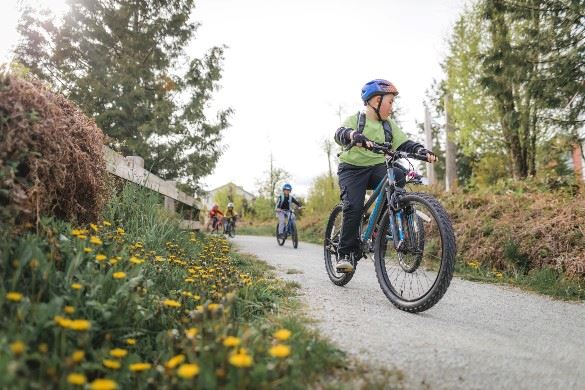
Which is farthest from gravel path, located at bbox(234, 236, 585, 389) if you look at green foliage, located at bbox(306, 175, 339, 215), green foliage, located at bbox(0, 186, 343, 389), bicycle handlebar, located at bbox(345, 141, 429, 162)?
green foliage, located at bbox(306, 175, 339, 215)

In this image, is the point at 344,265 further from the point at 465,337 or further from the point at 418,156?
the point at 465,337

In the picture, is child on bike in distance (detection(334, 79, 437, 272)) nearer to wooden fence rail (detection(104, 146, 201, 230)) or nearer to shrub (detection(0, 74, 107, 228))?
shrub (detection(0, 74, 107, 228))

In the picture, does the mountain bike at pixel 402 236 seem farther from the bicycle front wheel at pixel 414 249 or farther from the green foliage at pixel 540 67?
the green foliage at pixel 540 67

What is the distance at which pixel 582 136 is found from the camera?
26.2ft

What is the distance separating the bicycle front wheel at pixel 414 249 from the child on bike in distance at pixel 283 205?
8.07m

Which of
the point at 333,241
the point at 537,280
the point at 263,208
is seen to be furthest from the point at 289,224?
the point at 263,208

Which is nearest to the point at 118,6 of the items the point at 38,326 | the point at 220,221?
the point at 220,221

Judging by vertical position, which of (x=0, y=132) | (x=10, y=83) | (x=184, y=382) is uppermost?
(x=10, y=83)

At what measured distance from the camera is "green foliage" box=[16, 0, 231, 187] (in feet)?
41.7

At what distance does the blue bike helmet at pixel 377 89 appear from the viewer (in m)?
4.08

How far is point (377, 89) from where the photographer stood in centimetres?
407

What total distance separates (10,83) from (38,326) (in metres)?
1.63

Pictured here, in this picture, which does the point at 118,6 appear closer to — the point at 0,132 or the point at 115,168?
the point at 115,168

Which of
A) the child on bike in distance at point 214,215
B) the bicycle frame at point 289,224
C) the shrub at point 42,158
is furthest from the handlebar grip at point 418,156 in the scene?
the child on bike in distance at point 214,215
